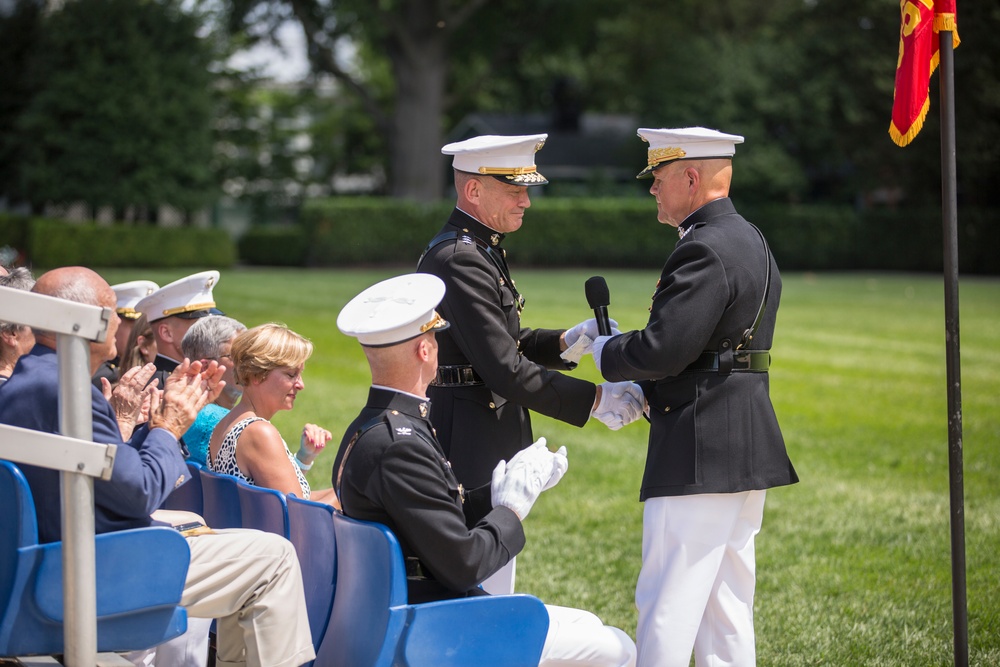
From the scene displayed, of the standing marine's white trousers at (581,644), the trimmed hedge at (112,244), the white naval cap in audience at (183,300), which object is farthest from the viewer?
the trimmed hedge at (112,244)

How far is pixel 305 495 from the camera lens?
4473mm

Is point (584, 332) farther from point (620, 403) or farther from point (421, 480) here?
point (421, 480)

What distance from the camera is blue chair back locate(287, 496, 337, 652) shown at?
3516mm

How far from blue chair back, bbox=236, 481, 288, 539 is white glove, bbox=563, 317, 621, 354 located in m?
1.57

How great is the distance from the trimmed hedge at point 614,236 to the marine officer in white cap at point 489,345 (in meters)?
35.6

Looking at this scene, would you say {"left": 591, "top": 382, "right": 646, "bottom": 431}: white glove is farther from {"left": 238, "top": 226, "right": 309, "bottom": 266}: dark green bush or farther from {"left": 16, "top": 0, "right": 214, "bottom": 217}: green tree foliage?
{"left": 16, "top": 0, "right": 214, "bottom": 217}: green tree foliage

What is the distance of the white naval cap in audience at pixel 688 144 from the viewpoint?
4.13 metres

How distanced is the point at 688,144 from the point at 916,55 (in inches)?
39.4

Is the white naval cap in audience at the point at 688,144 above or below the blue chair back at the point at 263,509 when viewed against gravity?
above

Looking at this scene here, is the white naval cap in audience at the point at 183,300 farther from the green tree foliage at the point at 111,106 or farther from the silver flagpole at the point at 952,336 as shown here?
the green tree foliage at the point at 111,106

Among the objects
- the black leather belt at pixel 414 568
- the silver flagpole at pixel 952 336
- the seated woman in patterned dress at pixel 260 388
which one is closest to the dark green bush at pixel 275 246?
the seated woman in patterned dress at pixel 260 388

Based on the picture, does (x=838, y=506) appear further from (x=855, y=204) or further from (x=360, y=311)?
(x=855, y=204)

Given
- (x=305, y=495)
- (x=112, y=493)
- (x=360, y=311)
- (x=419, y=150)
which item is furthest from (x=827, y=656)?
(x=419, y=150)

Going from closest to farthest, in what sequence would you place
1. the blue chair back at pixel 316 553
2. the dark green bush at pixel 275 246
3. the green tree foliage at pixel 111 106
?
the blue chair back at pixel 316 553 < the green tree foliage at pixel 111 106 < the dark green bush at pixel 275 246
